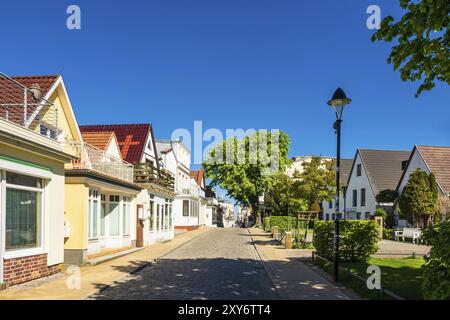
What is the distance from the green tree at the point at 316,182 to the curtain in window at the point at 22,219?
15.8 meters

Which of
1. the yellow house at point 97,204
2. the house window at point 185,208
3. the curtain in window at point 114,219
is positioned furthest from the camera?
the house window at point 185,208

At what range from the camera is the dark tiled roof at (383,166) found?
139ft

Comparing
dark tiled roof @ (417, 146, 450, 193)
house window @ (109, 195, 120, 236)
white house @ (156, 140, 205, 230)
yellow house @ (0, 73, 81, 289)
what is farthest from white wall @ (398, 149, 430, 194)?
yellow house @ (0, 73, 81, 289)

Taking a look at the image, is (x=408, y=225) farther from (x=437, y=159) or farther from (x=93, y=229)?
(x=93, y=229)

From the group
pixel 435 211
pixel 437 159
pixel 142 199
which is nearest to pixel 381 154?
pixel 437 159

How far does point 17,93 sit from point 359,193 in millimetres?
37384

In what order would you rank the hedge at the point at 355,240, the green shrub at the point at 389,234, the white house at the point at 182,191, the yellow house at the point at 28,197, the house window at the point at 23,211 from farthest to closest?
the white house at the point at 182,191 → the green shrub at the point at 389,234 → the hedge at the point at 355,240 → the house window at the point at 23,211 → the yellow house at the point at 28,197

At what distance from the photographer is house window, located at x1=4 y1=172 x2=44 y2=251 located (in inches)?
436

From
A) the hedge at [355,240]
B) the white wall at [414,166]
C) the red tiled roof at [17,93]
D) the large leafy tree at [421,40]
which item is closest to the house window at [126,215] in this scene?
the red tiled roof at [17,93]

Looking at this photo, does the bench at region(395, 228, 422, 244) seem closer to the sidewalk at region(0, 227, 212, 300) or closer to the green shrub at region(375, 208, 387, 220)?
the green shrub at region(375, 208, 387, 220)

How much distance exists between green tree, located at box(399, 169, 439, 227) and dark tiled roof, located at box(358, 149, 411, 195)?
31.3 feet

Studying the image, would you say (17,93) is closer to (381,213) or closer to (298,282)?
(298,282)

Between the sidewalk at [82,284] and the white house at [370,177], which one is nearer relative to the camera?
the sidewalk at [82,284]

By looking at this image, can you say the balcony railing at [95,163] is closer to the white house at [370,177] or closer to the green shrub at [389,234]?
the green shrub at [389,234]
